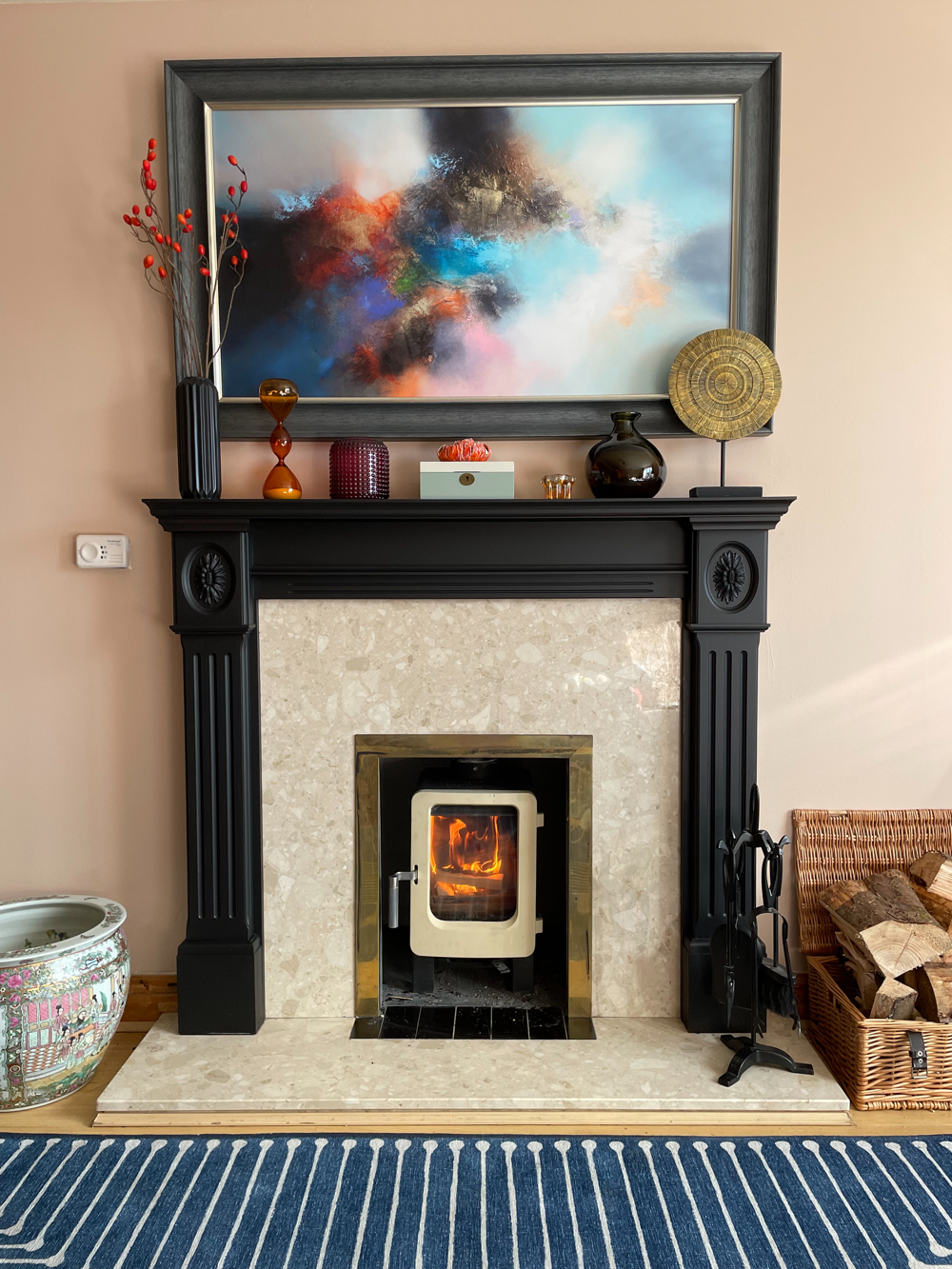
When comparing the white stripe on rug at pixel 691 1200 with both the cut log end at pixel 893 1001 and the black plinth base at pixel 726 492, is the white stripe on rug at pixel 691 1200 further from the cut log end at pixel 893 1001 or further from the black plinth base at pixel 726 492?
the black plinth base at pixel 726 492

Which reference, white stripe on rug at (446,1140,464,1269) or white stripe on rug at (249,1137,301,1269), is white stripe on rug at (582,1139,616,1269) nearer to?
white stripe on rug at (446,1140,464,1269)

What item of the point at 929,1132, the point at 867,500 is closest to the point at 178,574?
the point at 867,500

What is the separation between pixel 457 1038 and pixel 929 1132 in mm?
1062

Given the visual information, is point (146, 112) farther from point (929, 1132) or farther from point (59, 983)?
point (929, 1132)

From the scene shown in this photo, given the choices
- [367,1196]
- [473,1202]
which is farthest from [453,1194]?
[367,1196]

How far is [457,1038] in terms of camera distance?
2102 millimetres

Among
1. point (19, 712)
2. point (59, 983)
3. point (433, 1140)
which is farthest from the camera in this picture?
point (19, 712)

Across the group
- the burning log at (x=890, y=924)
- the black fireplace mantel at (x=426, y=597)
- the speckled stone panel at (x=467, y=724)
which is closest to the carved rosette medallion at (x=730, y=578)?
the black fireplace mantel at (x=426, y=597)

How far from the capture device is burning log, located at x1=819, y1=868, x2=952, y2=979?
192 centimetres

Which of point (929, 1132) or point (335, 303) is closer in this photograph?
point (929, 1132)

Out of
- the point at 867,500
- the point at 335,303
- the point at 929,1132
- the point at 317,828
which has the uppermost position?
the point at 335,303

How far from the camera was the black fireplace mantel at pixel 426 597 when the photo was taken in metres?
2.10

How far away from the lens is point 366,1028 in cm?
215

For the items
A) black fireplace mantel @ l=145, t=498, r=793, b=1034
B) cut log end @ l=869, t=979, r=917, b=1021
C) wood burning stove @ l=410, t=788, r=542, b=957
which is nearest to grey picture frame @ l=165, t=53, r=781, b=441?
black fireplace mantel @ l=145, t=498, r=793, b=1034
